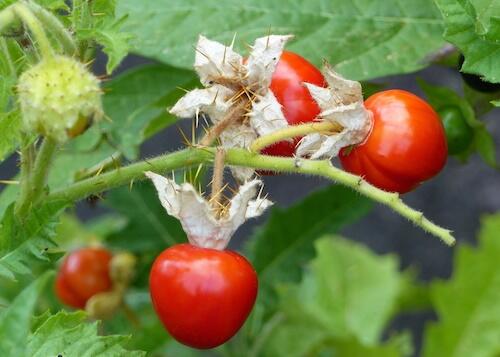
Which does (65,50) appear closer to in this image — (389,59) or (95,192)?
(95,192)

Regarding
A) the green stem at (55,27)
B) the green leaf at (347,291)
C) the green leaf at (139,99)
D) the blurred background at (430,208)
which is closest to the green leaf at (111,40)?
the green stem at (55,27)

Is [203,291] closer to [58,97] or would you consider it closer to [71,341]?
[71,341]

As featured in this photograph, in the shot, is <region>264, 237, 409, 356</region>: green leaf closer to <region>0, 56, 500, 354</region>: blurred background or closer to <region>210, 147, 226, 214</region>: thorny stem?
<region>210, 147, 226, 214</region>: thorny stem

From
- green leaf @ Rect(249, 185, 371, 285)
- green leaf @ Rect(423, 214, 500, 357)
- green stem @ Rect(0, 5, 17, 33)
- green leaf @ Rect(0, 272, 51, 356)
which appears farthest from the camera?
green leaf @ Rect(423, 214, 500, 357)

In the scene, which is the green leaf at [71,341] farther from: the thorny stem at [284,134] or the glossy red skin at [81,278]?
the glossy red skin at [81,278]

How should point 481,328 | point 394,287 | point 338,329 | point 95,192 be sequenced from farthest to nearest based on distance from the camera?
point 394,287 → point 338,329 → point 481,328 → point 95,192

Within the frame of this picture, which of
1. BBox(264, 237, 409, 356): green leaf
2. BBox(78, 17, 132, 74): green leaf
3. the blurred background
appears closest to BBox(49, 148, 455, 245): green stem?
BBox(78, 17, 132, 74): green leaf

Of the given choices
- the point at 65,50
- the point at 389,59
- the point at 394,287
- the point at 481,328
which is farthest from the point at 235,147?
the point at 394,287
